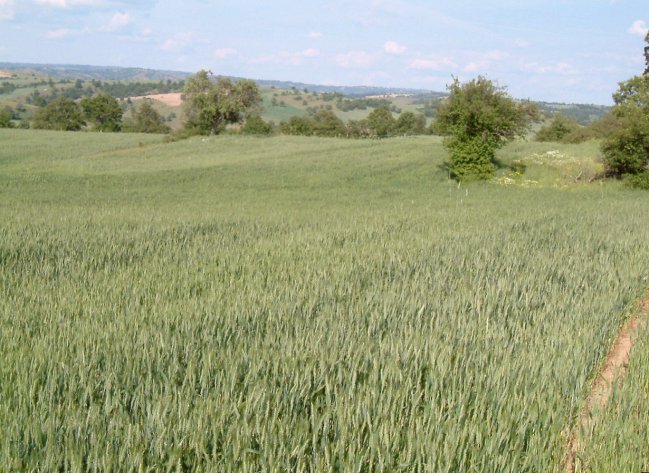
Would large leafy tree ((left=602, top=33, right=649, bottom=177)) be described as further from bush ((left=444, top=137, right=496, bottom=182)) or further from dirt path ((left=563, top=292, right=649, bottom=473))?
dirt path ((left=563, top=292, right=649, bottom=473))

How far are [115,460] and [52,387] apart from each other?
1.13 metres

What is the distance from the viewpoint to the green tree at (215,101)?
227ft

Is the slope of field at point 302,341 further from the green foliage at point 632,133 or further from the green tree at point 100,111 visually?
the green tree at point 100,111

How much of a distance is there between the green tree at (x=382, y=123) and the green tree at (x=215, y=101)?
39.0 metres

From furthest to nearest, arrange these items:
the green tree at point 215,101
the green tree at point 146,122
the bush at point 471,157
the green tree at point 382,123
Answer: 1. the green tree at point 382,123
2. the green tree at point 146,122
3. the green tree at point 215,101
4. the bush at point 471,157

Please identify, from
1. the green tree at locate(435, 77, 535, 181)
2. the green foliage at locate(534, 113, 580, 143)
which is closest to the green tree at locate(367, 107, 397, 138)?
the green foliage at locate(534, 113, 580, 143)

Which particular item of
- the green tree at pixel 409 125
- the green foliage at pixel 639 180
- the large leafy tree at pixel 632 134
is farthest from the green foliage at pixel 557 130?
the green foliage at pixel 639 180

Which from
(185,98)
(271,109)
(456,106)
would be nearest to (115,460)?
(456,106)

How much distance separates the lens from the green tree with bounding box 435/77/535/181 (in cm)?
3275

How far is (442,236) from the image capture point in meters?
12.9

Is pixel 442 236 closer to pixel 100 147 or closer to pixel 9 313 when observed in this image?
pixel 9 313

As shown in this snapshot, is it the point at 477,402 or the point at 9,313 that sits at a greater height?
the point at 477,402

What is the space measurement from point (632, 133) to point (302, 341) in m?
32.2

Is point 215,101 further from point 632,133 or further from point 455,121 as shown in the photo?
point 632,133
